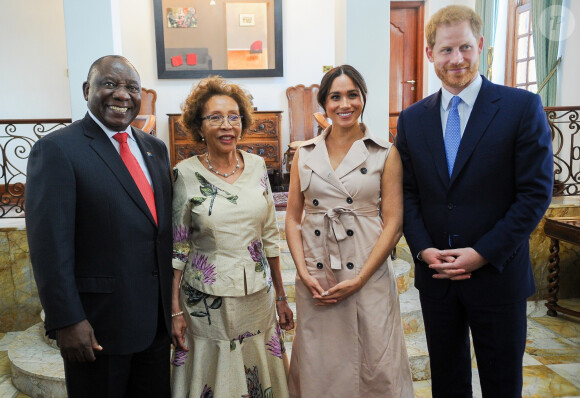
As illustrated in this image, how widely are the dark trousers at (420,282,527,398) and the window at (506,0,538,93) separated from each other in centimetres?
508

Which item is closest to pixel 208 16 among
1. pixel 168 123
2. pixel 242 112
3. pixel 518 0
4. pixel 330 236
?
pixel 168 123

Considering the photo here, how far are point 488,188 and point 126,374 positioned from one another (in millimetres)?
1407

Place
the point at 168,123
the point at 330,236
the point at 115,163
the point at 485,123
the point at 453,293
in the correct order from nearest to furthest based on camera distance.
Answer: the point at 115,163 → the point at 485,123 → the point at 453,293 → the point at 330,236 → the point at 168,123

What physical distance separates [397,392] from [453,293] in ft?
1.47

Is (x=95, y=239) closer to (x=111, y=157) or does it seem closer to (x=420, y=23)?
(x=111, y=157)

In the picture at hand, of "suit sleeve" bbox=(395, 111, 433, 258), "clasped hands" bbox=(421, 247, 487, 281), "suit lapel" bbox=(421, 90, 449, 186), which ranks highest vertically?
"suit lapel" bbox=(421, 90, 449, 186)

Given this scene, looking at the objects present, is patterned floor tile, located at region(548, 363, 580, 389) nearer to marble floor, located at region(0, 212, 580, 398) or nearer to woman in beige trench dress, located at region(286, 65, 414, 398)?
marble floor, located at region(0, 212, 580, 398)

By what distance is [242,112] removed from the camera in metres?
2.04

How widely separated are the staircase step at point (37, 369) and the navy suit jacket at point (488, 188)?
225 cm

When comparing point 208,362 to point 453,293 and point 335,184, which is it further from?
point 453,293

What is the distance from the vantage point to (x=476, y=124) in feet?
5.50

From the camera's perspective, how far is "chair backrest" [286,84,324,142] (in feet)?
23.8

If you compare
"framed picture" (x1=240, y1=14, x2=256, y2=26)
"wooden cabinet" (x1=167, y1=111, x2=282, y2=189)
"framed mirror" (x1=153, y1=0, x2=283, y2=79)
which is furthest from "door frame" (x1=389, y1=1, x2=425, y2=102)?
"wooden cabinet" (x1=167, y1=111, x2=282, y2=189)

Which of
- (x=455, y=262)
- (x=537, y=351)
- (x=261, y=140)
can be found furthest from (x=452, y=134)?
(x=261, y=140)
